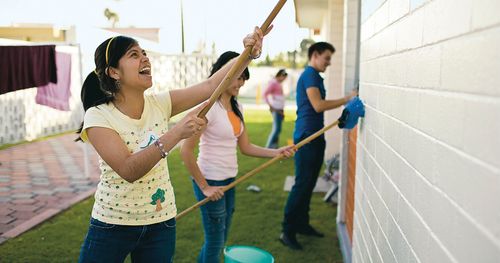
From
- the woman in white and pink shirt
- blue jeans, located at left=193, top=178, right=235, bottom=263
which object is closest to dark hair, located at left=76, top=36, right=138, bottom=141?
the woman in white and pink shirt

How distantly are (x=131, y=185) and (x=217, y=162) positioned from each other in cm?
95

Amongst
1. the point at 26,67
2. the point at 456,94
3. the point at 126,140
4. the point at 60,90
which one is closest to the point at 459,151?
the point at 456,94

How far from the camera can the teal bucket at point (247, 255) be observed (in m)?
2.97

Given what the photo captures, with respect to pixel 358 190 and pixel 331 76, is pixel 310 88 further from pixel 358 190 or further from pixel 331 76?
pixel 331 76

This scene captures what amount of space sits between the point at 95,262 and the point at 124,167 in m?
0.50

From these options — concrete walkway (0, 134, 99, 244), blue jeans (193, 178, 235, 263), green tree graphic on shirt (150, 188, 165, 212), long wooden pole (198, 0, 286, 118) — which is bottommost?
concrete walkway (0, 134, 99, 244)

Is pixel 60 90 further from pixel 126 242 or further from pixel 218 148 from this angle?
pixel 126 242

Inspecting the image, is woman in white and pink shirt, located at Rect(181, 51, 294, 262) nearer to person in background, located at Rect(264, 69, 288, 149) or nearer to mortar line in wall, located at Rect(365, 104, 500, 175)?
mortar line in wall, located at Rect(365, 104, 500, 175)

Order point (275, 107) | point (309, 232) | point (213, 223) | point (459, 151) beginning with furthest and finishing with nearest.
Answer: point (275, 107) < point (309, 232) < point (213, 223) < point (459, 151)

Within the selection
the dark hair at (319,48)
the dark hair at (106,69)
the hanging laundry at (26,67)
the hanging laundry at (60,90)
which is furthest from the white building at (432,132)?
the hanging laundry at (60,90)

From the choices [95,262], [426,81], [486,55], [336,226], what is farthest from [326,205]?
[486,55]

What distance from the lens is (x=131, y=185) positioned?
210 cm

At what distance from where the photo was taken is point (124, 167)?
1.92 m

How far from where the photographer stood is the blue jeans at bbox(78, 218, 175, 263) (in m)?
2.08
